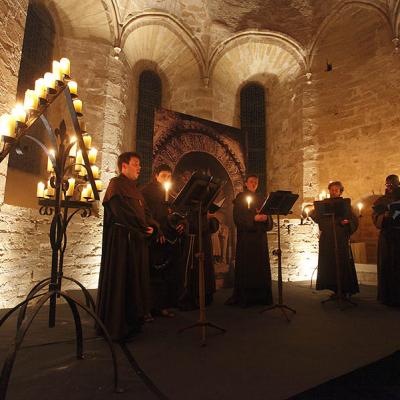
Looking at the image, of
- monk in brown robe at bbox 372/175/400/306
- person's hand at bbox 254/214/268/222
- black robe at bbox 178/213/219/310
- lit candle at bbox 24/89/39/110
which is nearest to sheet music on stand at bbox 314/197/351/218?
monk in brown robe at bbox 372/175/400/306

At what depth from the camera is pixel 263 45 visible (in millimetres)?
9094

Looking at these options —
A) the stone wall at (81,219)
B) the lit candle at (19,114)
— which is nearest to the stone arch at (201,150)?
the stone wall at (81,219)

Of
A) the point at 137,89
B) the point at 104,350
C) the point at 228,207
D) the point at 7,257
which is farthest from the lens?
the point at 137,89

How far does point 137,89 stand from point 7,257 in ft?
18.2

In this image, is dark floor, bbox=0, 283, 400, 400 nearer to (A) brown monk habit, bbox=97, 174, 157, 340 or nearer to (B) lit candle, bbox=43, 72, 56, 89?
(A) brown monk habit, bbox=97, 174, 157, 340

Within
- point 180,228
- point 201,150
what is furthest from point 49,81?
point 201,150

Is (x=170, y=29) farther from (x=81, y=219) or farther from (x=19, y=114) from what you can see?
(x=19, y=114)

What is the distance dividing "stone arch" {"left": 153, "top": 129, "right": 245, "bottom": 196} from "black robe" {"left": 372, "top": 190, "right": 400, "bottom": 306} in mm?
3222

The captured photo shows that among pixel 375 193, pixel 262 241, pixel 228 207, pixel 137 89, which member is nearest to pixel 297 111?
pixel 375 193

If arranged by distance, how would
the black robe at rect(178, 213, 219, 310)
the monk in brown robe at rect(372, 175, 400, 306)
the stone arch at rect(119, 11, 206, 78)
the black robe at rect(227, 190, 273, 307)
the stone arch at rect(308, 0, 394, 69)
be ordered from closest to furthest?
1. the black robe at rect(178, 213, 219, 310)
2. the black robe at rect(227, 190, 273, 307)
3. the monk in brown robe at rect(372, 175, 400, 306)
4. the stone arch at rect(119, 11, 206, 78)
5. the stone arch at rect(308, 0, 394, 69)

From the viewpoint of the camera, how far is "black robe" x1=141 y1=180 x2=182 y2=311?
417cm

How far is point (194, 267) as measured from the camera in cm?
445

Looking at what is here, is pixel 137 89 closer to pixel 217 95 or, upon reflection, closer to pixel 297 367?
pixel 217 95

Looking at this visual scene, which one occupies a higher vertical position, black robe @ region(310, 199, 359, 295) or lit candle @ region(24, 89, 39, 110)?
lit candle @ region(24, 89, 39, 110)
